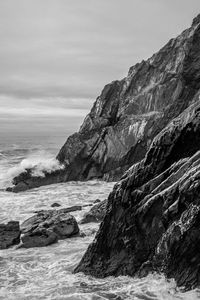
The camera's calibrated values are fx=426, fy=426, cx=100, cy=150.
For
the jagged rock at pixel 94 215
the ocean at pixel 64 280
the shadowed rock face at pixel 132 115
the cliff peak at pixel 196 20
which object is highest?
the cliff peak at pixel 196 20

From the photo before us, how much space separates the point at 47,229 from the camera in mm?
20391

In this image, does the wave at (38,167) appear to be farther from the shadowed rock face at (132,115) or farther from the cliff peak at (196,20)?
the cliff peak at (196,20)

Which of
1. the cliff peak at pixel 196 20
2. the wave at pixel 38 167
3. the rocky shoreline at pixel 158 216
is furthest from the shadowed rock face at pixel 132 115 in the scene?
the rocky shoreline at pixel 158 216

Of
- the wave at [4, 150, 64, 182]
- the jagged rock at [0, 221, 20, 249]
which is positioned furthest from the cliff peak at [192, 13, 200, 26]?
the jagged rock at [0, 221, 20, 249]

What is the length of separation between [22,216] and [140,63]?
86.1ft

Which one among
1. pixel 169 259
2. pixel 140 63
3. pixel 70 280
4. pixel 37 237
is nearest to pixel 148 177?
pixel 169 259

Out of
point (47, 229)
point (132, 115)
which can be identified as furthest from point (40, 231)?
point (132, 115)

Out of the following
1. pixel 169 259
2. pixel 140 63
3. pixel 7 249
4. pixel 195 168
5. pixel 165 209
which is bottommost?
pixel 7 249

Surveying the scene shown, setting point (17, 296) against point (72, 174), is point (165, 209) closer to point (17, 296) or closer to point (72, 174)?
point (17, 296)

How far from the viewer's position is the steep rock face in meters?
12.8

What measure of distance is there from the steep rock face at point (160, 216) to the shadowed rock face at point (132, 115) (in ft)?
77.0

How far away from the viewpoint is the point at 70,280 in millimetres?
14828

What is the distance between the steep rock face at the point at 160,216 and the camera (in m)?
12.8

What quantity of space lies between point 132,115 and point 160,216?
29.2 meters
